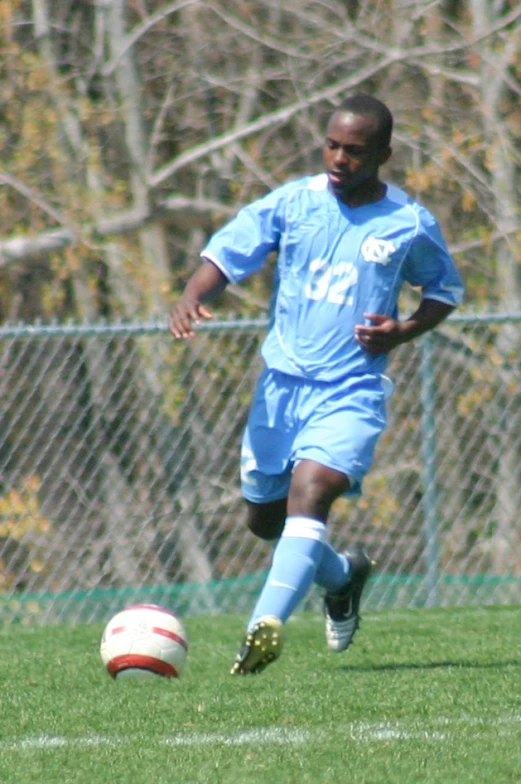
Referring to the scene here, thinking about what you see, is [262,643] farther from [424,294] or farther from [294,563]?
[424,294]

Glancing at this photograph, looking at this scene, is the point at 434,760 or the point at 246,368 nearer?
the point at 434,760

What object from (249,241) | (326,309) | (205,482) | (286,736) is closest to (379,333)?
(326,309)

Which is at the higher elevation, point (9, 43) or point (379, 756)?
point (379, 756)

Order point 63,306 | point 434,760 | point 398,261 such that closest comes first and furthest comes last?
point 434,760
point 398,261
point 63,306

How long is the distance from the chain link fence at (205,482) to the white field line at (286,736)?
4.02 meters

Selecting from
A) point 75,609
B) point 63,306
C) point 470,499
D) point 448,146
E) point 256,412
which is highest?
point 256,412

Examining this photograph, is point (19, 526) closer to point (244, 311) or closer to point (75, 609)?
point (75, 609)

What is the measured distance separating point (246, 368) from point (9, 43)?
11.5 feet

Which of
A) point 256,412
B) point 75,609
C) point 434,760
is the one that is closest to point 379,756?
point 434,760

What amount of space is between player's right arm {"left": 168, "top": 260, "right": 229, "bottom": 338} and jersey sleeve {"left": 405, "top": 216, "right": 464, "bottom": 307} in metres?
0.64

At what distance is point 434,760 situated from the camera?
3.76 meters

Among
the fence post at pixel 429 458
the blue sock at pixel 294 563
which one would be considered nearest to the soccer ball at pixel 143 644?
the blue sock at pixel 294 563

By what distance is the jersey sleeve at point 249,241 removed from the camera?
207 inches

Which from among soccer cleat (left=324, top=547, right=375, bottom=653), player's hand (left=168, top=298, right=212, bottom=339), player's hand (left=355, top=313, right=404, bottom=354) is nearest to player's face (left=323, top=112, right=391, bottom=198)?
player's hand (left=355, top=313, right=404, bottom=354)
